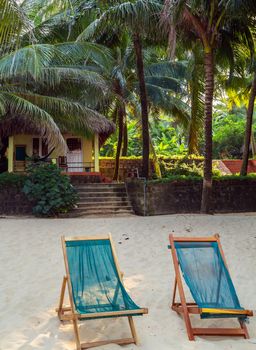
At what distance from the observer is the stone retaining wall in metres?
13.6

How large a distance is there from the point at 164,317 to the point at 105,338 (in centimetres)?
84

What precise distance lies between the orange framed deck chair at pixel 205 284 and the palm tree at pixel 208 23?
8.21 metres

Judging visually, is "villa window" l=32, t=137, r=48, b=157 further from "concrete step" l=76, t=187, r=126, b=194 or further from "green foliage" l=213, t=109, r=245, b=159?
"green foliage" l=213, t=109, r=245, b=159

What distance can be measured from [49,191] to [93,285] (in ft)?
28.0

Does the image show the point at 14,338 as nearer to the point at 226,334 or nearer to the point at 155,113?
the point at 226,334

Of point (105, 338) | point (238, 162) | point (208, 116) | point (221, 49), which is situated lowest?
point (105, 338)

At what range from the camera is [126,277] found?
6.25 m

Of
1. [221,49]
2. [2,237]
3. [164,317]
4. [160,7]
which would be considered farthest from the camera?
[221,49]

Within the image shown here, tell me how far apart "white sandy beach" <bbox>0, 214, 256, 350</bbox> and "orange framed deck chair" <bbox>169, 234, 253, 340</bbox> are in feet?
0.45

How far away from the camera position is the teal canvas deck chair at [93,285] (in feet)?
12.9

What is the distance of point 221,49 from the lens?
14070 millimetres

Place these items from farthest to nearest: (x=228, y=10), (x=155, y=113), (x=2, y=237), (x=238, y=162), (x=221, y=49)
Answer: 1. (x=238, y=162)
2. (x=155, y=113)
3. (x=221, y=49)
4. (x=228, y=10)
5. (x=2, y=237)

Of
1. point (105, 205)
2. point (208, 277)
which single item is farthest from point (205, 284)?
point (105, 205)

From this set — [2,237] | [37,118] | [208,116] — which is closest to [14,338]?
[2,237]
